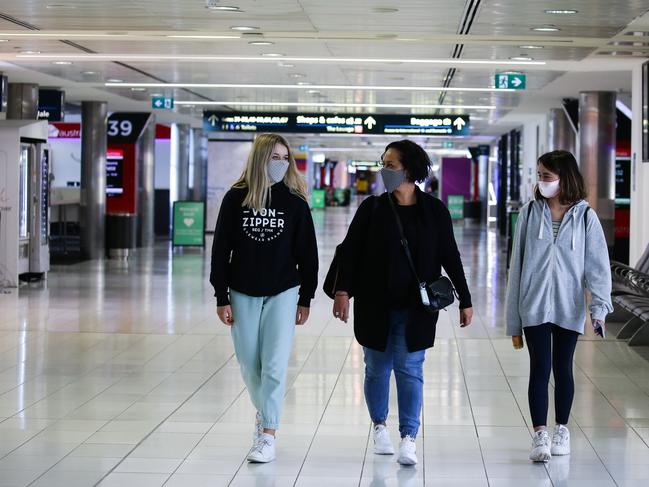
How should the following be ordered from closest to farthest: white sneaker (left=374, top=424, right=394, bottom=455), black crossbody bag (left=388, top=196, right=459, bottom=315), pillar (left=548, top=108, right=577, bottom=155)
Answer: black crossbody bag (left=388, top=196, right=459, bottom=315)
white sneaker (left=374, top=424, right=394, bottom=455)
pillar (left=548, top=108, right=577, bottom=155)

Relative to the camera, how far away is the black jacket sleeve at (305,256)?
5.52m

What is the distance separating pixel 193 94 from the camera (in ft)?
68.1

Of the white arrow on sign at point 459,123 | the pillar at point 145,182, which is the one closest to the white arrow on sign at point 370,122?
the white arrow on sign at point 459,123

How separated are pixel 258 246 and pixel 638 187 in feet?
32.2

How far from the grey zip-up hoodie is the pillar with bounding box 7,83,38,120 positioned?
13546mm

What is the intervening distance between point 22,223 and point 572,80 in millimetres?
8293

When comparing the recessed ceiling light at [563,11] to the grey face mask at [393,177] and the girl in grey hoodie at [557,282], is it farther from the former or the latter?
the grey face mask at [393,177]

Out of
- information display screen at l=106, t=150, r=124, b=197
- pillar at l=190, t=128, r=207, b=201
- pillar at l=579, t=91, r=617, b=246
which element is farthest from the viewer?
pillar at l=190, t=128, r=207, b=201

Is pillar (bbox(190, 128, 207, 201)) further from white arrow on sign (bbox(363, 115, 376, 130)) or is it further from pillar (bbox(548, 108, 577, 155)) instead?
pillar (bbox(548, 108, 577, 155))

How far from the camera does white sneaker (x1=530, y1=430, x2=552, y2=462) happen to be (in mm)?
5484

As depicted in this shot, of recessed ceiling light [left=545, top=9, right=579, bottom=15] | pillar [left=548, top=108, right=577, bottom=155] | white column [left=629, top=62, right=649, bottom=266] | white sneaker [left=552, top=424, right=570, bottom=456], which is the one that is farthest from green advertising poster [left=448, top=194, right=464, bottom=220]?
white sneaker [left=552, top=424, right=570, bottom=456]

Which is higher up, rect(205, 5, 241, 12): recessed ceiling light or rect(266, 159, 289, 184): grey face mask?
rect(205, 5, 241, 12): recessed ceiling light

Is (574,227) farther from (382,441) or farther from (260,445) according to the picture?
(260,445)

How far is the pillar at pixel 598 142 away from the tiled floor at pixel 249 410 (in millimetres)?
7044
